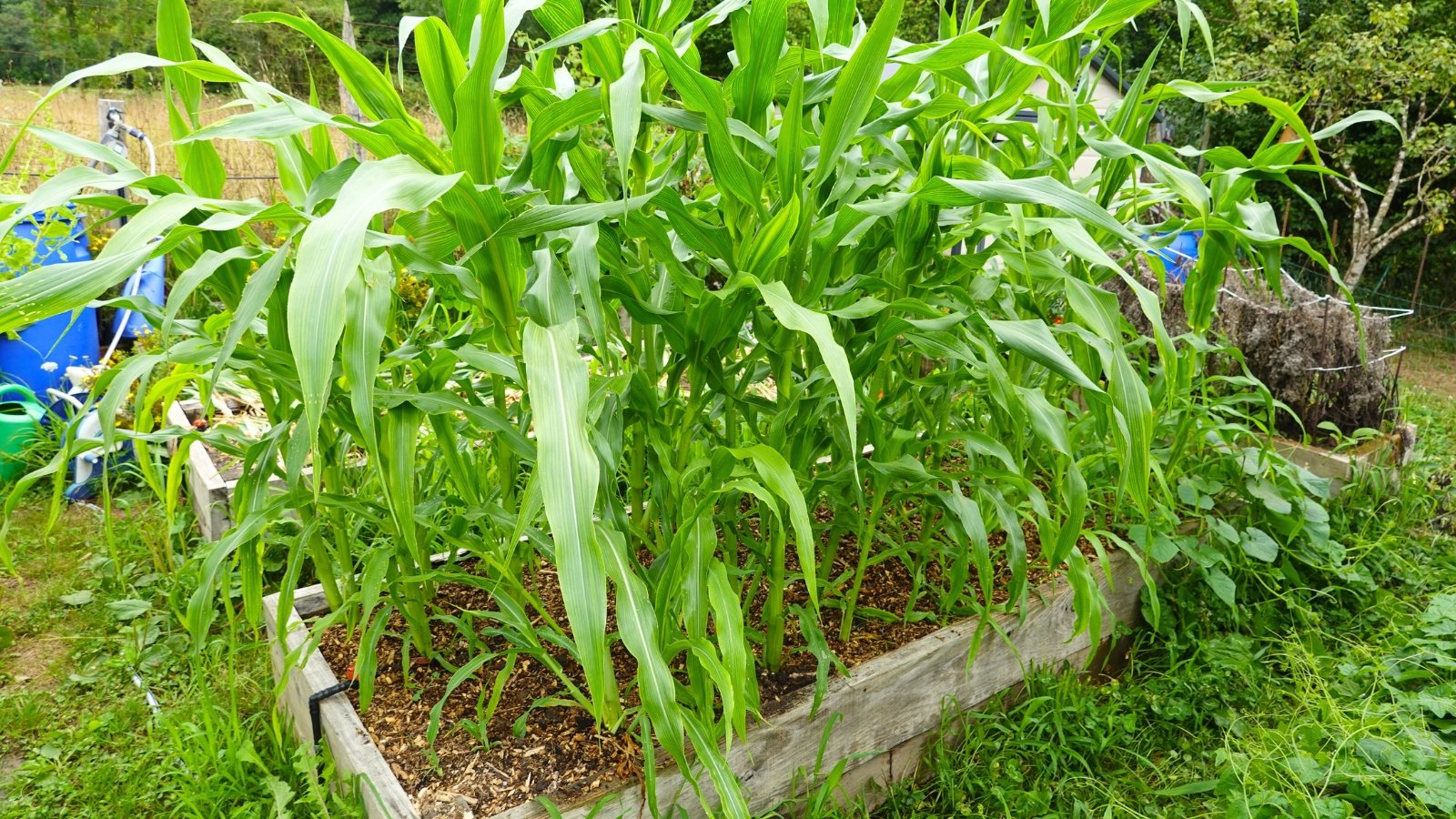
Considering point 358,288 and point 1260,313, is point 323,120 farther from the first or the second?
point 1260,313

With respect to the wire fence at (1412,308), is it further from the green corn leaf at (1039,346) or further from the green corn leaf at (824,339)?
the green corn leaf at (824,339)

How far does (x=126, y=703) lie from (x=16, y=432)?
1.21m

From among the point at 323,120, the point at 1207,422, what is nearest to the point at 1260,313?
the point at 1207,422

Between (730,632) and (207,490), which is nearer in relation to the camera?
(730,632)

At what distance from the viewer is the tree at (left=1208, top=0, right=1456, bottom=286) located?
213 inches

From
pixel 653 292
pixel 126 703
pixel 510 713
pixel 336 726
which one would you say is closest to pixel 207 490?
pixel 126 703

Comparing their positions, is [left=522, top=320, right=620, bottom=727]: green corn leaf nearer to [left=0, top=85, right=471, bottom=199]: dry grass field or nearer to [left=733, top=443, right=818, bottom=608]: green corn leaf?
[left=733, top=443, right=818, bottom=608]: green corn leaf

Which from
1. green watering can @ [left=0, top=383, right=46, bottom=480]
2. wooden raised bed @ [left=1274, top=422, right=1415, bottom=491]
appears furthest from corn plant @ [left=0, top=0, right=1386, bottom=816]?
green watering can @ [left=0, top=383, right=46, bottom=480]

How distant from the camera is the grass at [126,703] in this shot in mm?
1288

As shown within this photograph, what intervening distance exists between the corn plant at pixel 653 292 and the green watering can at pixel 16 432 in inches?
63.9

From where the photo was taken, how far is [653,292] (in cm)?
121

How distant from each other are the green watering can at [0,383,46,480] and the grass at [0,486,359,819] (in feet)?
0.77

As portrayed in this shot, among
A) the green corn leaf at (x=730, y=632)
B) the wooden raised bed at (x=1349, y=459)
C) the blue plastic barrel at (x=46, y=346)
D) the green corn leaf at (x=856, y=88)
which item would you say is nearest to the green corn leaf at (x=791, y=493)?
the green corn leaf at (x=730, y=632)

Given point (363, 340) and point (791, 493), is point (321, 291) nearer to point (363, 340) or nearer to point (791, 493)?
point (363, 340)
